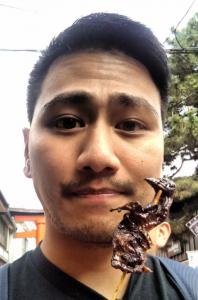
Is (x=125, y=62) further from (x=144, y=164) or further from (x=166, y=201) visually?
(x=166, y=201)

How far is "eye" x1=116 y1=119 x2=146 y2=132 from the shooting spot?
151 centimetres

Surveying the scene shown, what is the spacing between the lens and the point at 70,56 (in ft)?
5.52

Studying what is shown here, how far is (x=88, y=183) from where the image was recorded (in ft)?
4.56

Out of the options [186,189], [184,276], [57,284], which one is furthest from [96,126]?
[186,189]

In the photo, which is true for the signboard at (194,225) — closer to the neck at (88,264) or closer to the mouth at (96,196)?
the neck at (88,264)

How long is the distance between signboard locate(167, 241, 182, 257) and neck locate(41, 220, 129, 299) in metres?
9.77

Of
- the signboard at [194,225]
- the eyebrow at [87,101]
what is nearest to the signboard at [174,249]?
the signboard at [194,225]

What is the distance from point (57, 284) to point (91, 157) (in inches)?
19.9

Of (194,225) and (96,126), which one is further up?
(96,126)

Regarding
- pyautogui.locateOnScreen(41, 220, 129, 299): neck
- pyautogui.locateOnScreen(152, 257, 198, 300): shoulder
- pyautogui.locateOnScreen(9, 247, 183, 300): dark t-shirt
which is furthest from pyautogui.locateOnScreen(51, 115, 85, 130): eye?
pyautogui.locateOnScreen(152, 257, 198, 300): shoulder

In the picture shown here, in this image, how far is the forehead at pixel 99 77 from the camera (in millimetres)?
1550

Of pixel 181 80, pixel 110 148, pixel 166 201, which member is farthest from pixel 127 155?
pixel 181 80

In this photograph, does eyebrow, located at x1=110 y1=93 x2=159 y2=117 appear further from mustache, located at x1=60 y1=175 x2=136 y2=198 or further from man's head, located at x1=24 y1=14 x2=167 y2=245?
mustache, located at x1=60 y1=175 x2=136 y2=198

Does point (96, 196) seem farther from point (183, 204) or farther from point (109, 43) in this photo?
point (183, 204)
